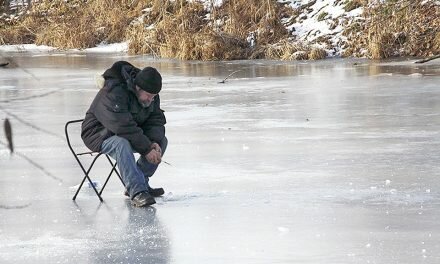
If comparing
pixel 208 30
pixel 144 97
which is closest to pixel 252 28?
pixel 208 30

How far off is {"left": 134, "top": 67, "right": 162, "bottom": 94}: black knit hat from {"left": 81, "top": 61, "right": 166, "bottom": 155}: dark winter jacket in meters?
0.12

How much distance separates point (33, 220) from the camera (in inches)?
264

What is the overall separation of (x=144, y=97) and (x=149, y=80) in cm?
21

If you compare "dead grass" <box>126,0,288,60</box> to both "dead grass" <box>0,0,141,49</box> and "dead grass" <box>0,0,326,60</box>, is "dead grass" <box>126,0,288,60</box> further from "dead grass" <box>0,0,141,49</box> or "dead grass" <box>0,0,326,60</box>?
"dead grass" <box>0,0,141,49</box>

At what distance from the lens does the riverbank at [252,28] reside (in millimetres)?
23578

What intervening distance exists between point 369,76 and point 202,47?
25.7 feet

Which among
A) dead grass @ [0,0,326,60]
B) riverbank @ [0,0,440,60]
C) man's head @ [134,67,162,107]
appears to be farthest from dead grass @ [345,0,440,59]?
man's head @ [134,67,162,107]

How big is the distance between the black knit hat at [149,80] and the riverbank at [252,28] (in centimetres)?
1428

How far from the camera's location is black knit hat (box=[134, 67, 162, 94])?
6836mm

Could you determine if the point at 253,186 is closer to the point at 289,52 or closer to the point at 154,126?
the point at 154,126

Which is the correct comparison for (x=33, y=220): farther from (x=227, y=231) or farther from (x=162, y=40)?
(x=162, y=40)

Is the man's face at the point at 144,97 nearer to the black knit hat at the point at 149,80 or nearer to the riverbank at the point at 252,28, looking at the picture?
the black knit hat at the point at 149,80

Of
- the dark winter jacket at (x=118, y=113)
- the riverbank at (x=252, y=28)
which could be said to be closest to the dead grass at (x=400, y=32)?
Answer: the riverbank at (x=252, y=28)

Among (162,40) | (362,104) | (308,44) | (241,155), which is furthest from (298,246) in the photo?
(162,40)
